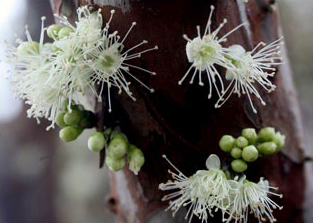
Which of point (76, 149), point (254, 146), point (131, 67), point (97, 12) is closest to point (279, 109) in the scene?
point (254, 146)

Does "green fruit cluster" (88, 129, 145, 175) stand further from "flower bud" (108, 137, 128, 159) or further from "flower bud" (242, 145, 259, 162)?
"flower bud" (242, 145, 259, 162)

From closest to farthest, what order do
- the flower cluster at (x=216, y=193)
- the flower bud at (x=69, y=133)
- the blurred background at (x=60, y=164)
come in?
the flower cluster at (x=216, y=193), the flower bud at (x=69, y=133), the blurred background at (x=60, y=164)

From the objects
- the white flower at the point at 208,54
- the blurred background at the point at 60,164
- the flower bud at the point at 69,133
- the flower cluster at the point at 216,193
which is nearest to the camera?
the white flower at the point at 208,54

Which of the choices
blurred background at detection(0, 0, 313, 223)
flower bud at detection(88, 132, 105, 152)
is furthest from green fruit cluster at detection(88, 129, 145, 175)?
blurred background at detection(0, 0, 313, 223)

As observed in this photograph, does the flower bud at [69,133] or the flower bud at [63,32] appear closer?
the flower bud at [63,32]

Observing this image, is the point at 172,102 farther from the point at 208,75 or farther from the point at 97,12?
the point at 97,12

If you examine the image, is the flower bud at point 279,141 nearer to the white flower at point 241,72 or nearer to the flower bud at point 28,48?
the white flower at point 241,72

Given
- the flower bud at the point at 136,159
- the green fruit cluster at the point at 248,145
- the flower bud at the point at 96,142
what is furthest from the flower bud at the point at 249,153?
the flower bud at the point at 96,142
